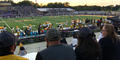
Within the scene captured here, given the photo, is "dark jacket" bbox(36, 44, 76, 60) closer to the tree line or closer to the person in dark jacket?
the person in dark jacket

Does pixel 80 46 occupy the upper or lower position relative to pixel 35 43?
upper

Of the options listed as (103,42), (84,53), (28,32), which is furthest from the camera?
(28,32)

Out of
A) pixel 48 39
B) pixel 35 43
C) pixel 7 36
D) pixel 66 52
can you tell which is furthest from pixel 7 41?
pixel 35 43

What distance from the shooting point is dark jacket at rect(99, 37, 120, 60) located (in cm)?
295

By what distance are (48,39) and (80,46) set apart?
2.14 feet

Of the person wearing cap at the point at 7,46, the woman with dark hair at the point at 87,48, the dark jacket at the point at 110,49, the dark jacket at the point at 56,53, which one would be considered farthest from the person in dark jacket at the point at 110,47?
the person wearing cap at the point at 7,46

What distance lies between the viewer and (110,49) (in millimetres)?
2961

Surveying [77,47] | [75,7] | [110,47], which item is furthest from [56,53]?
[75,7]

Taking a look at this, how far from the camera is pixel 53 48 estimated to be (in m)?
2.20

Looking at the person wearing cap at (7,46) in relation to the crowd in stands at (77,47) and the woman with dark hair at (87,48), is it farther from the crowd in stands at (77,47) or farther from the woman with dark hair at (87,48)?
the woman with dark hair at (87,48)

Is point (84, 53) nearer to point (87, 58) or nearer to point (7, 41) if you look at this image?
point (87, 58)

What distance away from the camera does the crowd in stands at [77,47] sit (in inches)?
74.7

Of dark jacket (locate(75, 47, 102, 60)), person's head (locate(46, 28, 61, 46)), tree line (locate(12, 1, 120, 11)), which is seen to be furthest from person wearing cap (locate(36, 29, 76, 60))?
tree line (locate(12, 1, 120, 11))

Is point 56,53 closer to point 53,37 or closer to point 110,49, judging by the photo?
point 53,37
